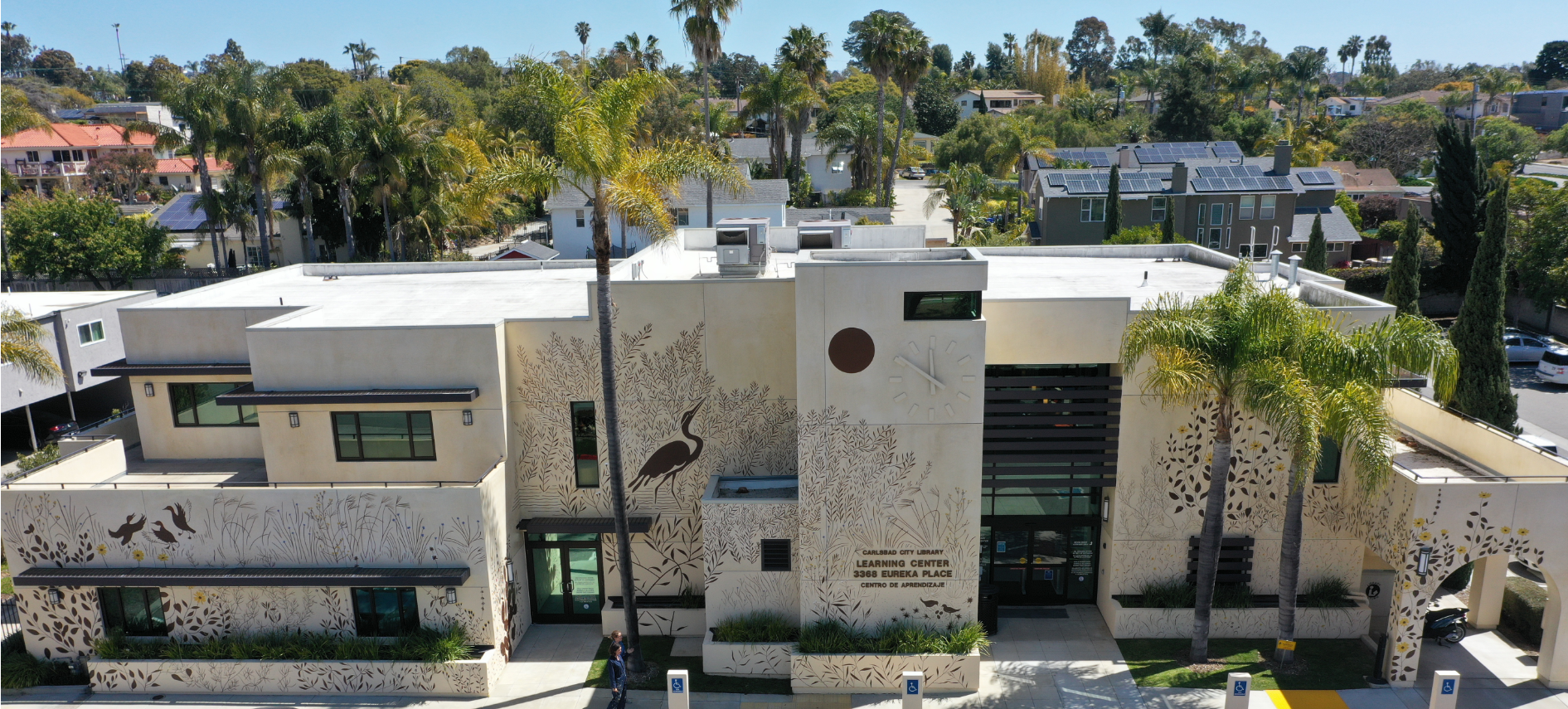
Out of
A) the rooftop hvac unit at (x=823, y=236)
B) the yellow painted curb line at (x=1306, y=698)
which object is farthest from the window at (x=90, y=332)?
the yellow painted curb line at (x=1306, y=698)

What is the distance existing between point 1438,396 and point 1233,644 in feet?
19.9

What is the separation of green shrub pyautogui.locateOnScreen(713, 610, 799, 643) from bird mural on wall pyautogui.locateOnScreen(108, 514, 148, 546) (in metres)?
10.7

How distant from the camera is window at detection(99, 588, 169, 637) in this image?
17438 millimetres

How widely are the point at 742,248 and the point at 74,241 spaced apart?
4116cm

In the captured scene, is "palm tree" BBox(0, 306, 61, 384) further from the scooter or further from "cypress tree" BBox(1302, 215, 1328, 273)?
"cypress tree" BBox(1302, 215, 1328, 273)

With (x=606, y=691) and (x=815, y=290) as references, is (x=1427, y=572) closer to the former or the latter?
(x=815, y=290)

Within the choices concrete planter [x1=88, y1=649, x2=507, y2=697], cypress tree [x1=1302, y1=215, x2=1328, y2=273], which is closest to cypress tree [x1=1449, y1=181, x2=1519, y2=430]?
cypress tree [x1=1302, y1=215, x2=1328, y2=273]

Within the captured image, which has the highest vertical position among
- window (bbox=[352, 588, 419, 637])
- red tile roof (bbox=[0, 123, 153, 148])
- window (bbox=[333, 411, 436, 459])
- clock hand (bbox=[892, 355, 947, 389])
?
red tile roof (bbox=[0, 123, 153, 148])

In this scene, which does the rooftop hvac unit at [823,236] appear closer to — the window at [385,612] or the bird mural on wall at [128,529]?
the window at [385,612]

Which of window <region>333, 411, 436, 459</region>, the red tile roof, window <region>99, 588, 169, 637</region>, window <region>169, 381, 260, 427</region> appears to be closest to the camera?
window <region>99, 588, 169, 637</region>

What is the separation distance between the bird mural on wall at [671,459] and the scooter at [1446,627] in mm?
14593

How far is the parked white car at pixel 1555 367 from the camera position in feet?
116

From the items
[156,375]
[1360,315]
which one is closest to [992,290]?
[1360,315]

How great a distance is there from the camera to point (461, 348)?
17562mm
